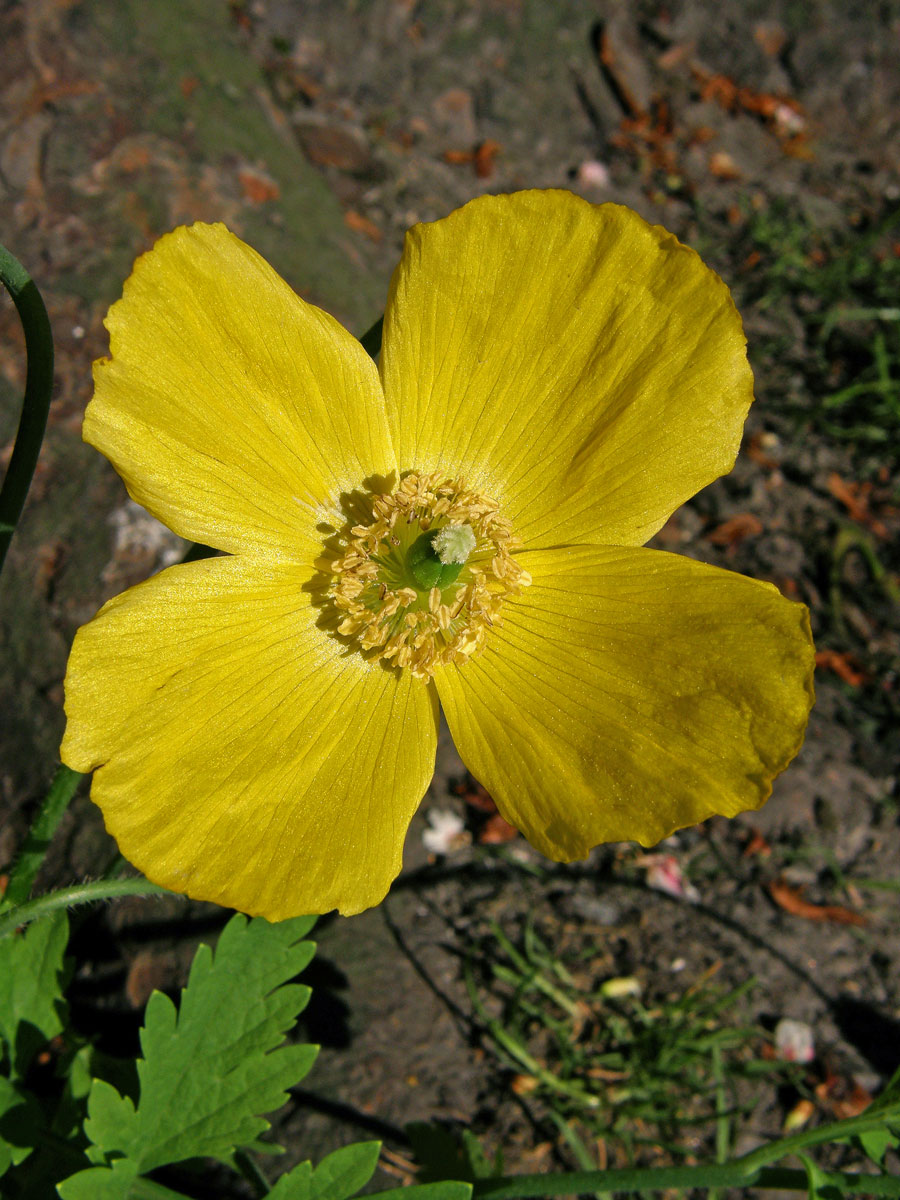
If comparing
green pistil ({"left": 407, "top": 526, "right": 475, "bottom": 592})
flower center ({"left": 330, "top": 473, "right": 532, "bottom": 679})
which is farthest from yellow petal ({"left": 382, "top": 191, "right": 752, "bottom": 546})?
green pistil ({"left": 407, "top": 526, "right": 475, "bottom": 592})

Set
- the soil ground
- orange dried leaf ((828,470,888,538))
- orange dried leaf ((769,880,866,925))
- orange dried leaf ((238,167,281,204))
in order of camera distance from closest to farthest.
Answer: the soil ground, orange dried leaf ((769,880,866,925)), orange dried leaf ((238,167,281,204)), orange dried leaf ((828,470,888,538))

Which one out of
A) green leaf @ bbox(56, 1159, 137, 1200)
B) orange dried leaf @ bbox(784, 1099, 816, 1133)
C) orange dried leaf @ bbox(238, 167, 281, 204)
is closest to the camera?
green leaf @ bbox(56, 1159, 137, 1200)

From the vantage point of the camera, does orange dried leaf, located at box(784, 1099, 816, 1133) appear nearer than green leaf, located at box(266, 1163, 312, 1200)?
No

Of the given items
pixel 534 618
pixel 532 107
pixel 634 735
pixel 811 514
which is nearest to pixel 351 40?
pixel 532 107

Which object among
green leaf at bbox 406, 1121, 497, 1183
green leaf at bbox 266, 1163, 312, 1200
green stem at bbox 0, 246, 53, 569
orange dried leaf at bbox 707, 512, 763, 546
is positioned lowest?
orange dried leaf at bbox 707, 512, 763, 546

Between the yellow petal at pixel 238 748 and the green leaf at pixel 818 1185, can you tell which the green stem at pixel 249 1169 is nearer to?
the yellow petal at pixel 238 748

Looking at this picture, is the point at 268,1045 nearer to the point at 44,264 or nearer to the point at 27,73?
the point at 44,264

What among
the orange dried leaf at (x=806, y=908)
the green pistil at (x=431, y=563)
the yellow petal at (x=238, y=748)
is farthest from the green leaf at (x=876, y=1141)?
the orange dried leaf at (x=806, y=908)

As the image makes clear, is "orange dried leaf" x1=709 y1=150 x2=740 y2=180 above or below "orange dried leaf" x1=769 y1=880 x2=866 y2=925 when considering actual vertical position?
above

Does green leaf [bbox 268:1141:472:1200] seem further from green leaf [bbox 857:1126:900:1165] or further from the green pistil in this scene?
the green pistil
